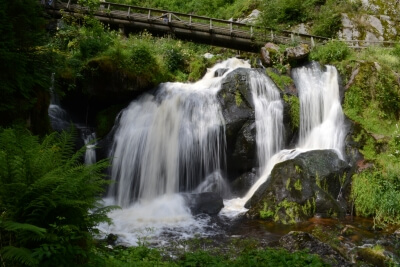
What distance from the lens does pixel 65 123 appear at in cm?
1354

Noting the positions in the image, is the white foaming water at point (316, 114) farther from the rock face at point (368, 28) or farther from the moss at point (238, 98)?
the rock face at point (368, 28)

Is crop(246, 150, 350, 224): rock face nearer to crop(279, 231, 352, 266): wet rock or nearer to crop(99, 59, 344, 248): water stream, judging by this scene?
crop(99, 59, 344, 248): water stream

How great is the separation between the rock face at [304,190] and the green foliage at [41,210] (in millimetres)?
6858

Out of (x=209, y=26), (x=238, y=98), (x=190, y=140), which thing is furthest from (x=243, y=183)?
(x=209, y=26)

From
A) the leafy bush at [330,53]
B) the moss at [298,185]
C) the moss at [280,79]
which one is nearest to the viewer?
the moss at [298,185]

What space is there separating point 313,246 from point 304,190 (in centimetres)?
323

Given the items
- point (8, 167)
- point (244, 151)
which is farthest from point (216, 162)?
point (8, 167)

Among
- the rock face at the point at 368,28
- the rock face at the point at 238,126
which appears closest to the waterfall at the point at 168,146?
the rock face at the point at 238,126

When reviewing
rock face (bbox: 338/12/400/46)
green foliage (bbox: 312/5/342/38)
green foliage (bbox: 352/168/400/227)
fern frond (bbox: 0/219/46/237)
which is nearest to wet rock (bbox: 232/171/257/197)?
green foliage (bbox: 352/168/400/227)

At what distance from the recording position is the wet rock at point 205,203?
33.3ft

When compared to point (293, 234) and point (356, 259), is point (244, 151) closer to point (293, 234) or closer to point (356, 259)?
point (293, 234)

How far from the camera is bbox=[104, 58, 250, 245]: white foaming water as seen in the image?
11.4m

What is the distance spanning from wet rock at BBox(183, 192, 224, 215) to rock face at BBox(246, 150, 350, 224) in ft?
3.14

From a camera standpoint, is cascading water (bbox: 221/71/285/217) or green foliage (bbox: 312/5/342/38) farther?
green foliage (bbox: 312/5/342/38)
